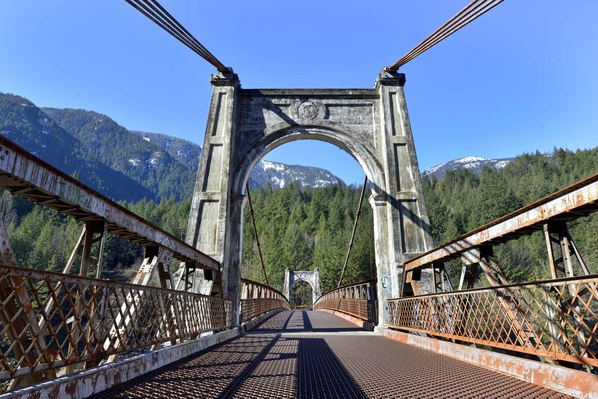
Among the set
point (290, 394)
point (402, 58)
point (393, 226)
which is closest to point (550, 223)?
point (290, 394)

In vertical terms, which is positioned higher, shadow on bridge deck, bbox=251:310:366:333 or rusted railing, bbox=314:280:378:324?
rusted railing, bbox=314:280:378:324

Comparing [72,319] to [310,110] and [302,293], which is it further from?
[302,293]

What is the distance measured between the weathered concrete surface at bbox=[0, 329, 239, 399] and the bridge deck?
0.08 metres

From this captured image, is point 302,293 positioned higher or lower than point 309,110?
lower

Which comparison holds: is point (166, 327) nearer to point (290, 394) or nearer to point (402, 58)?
point (290, 394)

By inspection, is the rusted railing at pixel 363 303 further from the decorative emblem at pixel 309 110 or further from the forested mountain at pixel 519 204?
the forested mountain at pixel 519 204

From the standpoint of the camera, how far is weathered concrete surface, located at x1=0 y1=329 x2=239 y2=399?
1695mm

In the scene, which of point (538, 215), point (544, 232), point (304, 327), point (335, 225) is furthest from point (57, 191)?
point (335, 225)

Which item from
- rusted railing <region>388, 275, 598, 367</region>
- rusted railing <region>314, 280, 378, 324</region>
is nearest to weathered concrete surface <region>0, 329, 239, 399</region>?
rusted railing <region>388, 275, 598, 367</region>

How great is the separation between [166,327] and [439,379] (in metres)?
2.50

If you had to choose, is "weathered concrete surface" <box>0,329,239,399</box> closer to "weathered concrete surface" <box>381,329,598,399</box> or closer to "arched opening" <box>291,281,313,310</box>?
"weathered concrete surface" <box>381,329,598,399</box>

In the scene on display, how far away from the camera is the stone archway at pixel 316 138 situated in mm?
8008

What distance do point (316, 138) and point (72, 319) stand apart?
783 cm

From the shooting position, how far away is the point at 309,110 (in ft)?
30.6
